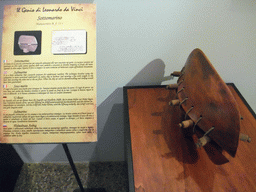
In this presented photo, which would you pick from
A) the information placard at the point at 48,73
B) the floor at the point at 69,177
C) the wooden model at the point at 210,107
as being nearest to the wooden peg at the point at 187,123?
the wooden model at the point at 210,107

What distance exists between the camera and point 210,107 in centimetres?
50

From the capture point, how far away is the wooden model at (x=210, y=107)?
0.46 meters

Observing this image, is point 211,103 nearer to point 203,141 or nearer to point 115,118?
point 203,141

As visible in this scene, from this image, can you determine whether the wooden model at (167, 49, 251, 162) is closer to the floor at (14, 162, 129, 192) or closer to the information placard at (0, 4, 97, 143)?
the information placard at (0, 4, 97, 143)

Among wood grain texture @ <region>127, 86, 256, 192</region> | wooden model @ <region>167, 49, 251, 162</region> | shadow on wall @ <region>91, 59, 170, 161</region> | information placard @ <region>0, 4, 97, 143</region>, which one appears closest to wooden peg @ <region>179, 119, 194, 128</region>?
wooden model @ <region>167, 49, 251, 162</region>

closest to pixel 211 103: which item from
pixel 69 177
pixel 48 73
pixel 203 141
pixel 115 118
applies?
pixel 203 141

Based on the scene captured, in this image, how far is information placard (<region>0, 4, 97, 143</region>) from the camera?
0.59 metres

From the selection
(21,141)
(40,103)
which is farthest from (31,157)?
(40,103)

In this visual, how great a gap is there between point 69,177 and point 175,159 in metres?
1.01

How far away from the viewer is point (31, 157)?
1.37 m

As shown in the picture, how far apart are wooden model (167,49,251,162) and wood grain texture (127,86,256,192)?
10cm

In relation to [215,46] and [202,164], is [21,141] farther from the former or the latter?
[215,46]

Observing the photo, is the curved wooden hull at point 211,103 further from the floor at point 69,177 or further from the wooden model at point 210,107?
the floor at point 69,177

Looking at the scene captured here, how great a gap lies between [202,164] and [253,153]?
0.22 m
